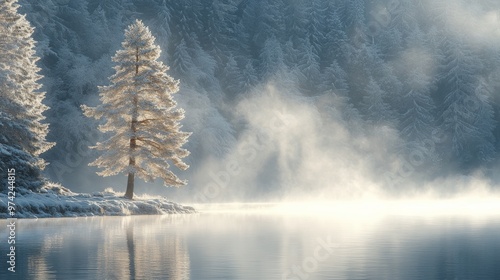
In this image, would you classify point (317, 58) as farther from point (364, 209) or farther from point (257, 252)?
point (257, 252)

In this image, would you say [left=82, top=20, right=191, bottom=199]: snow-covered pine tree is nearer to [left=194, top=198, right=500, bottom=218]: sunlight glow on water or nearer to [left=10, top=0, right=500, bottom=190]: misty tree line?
[left=194, top=198, right=500, bottom=218]: sunlight glow on water

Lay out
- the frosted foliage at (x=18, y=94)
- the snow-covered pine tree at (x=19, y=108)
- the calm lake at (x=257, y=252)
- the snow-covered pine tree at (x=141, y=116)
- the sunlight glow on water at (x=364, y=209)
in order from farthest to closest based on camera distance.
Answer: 1. the snow-covered pine tree at (x=141, y=116)
2. the sunlight glow on water at (x=364, y=209)
3. the frosted foliage at (x=18, y=94)
4. the snow-covered pine tree at (x=19, y=108)
5. the calm lake at (x=257, y=252)

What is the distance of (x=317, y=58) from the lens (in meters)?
126

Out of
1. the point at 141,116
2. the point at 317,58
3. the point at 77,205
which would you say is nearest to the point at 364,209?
the point at 141,116

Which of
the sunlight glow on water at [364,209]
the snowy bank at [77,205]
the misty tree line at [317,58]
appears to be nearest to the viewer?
the snowy bank at [77,205]

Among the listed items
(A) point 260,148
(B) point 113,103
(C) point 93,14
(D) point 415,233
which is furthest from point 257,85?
(D) point 415,233

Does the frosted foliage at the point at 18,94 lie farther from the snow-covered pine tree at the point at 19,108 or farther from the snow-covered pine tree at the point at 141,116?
the snow-covered pine tree at the point at 141,116

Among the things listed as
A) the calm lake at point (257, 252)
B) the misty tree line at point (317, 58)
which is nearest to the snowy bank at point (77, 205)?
the calm lake at point (257, 252)

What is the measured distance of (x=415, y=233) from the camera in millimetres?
28141

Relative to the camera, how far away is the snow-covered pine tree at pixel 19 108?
43.8 metres

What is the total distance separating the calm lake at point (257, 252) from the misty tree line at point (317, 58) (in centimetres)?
6434

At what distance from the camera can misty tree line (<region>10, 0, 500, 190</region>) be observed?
322 feet

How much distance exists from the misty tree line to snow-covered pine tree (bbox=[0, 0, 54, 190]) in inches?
1711

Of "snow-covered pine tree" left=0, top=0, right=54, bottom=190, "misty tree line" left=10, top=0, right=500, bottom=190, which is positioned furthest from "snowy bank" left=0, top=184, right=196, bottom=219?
"misty tree line" left=10, top=0, right=500, bottom=190
